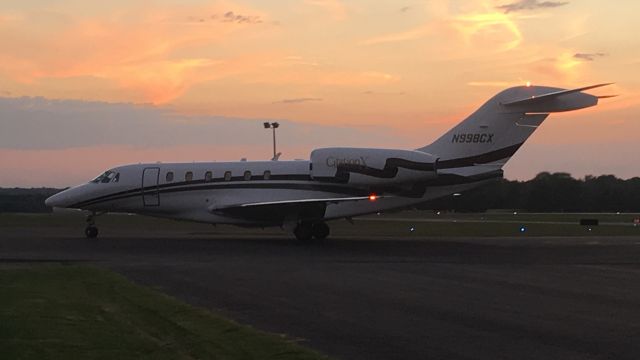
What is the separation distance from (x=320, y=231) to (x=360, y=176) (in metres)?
3.37

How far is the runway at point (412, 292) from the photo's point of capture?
10.0m

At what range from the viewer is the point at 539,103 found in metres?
32.2

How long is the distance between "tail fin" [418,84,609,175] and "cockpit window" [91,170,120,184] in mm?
14290

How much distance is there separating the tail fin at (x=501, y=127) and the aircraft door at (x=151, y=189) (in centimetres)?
1217

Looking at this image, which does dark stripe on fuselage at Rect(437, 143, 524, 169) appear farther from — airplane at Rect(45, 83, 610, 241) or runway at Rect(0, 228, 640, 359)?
runway at Rect(0, 228, 640, 359)

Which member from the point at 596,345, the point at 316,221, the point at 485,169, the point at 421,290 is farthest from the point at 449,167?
the point at 596,345

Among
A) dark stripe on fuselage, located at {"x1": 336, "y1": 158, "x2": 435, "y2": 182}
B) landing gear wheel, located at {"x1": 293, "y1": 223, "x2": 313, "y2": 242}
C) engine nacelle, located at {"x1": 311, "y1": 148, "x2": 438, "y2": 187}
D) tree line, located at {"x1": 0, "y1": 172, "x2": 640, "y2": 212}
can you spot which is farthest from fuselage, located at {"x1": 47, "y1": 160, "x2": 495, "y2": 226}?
tree line, located at {"x1": 0, "y1": 172, "x2": 640, "y2": 212}

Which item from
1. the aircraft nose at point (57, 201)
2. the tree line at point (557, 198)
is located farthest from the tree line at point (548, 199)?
the aircraft nose at point (57, 201)

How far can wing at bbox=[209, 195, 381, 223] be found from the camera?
32500 mm

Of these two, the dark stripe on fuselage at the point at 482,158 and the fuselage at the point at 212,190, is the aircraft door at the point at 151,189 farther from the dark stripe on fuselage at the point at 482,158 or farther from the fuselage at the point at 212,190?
the dark stripe on fuselage at the point at 482,158

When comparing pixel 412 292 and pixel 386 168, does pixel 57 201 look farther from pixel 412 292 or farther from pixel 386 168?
pixel 412 292

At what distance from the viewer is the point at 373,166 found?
32.4 m

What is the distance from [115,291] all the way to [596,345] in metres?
8.77

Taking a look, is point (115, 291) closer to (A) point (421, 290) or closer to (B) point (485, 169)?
(A) point (421, 290)
